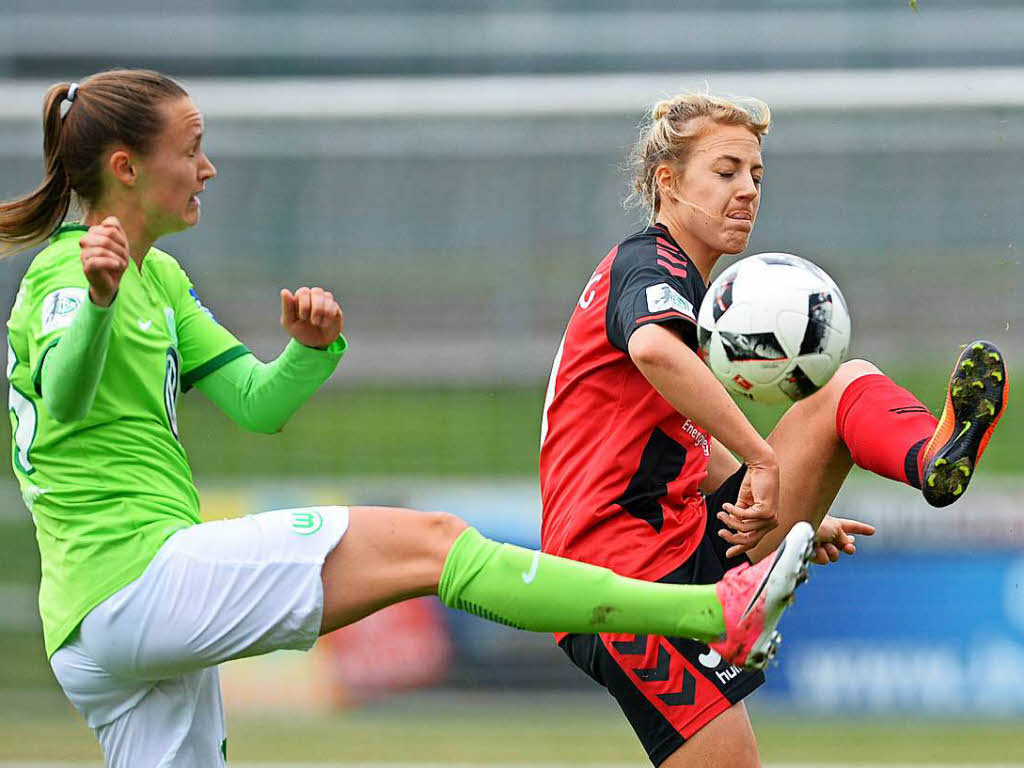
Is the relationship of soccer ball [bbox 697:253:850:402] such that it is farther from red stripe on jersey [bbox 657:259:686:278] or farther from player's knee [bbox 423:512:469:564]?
player's knee [bbox 423:512:469:564]

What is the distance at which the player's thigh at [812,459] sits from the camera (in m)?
3.32

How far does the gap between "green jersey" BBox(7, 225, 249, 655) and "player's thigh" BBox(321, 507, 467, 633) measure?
0.35 metres

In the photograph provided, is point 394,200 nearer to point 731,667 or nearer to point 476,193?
point 476,193

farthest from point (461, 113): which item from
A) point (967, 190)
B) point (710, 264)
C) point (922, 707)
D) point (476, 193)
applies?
point (922, 707)

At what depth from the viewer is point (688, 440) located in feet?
10.6

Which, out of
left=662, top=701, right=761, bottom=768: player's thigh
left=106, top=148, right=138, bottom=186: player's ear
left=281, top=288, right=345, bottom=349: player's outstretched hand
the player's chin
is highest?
left=106, top=148, right=138, bottom=186: player's ear

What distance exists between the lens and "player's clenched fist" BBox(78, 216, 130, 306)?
249 cm

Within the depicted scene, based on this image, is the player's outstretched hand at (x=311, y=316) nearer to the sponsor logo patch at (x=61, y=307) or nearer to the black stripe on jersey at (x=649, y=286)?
the sponsor logo patch at (x=61, y=307)

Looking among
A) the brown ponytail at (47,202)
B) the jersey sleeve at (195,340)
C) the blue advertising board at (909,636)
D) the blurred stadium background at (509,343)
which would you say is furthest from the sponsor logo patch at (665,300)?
the blue advertising board at (909,636)

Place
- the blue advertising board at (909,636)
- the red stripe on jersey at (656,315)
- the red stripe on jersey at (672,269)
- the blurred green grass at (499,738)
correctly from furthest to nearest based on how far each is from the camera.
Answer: the blurred green grass at (499,738)
the blue advertising board at (909,636)
the red stripe on jersey at (672,269)
the red stripe on jersey at (656,315)

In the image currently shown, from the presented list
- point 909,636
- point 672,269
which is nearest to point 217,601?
point 672,269

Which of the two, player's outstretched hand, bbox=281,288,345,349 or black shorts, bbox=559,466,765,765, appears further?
black shorts, bbox=559,466,765,765

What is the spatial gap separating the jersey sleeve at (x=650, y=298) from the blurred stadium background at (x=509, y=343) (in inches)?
115

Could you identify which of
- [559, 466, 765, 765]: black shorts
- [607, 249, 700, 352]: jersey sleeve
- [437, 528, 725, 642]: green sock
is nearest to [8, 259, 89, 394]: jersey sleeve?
[437, 528, 725, 642]: green sock
